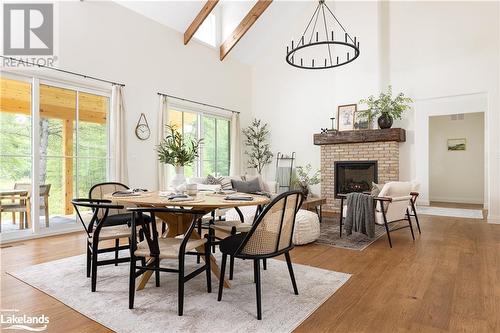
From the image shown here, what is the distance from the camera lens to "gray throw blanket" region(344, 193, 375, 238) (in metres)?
3.85

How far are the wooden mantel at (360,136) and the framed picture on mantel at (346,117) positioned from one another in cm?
29

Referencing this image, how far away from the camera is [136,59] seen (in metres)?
5.41

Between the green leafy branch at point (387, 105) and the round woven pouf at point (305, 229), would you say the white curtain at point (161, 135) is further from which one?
the green leafy branch at point (387, 105)

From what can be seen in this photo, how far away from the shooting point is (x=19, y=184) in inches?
163

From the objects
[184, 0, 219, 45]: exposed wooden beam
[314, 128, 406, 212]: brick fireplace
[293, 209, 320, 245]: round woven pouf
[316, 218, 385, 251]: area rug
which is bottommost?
[316, 218, 385, 251]: area rug

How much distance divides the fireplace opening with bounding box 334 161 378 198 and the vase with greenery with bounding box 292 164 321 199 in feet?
1.61

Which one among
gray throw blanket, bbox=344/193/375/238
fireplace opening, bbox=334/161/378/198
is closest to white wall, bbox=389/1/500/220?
fireplace opening, bbox=334/161/378/198

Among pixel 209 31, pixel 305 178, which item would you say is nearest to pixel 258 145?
pixel 305 178

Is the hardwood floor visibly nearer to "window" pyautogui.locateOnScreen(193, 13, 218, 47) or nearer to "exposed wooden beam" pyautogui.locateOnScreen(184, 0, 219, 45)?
"exposed wooden beam" pyautogui.locateOnScreen(184, 0, 219, 45)

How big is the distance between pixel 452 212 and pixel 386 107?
2.66 meters

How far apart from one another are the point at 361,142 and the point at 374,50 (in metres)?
2.00

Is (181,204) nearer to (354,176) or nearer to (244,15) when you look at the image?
(354,176)

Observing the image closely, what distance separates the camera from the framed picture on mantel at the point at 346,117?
6633 millimetres

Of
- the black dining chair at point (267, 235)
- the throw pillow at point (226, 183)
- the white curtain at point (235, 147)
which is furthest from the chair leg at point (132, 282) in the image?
the white curtain at point (235, 147)
